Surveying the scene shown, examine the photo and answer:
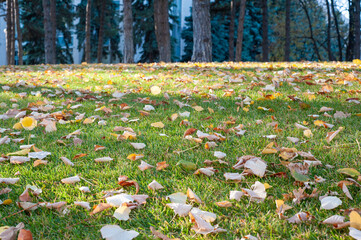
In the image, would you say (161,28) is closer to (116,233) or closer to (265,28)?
(265,28)

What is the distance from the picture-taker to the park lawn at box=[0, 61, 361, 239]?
5.13 ft

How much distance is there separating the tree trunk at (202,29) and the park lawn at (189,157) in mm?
6355

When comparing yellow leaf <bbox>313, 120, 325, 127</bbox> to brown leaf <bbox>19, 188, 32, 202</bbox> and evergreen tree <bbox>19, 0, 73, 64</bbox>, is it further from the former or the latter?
evergreen tree <bbox>19, 0, 73, 64</bbox>

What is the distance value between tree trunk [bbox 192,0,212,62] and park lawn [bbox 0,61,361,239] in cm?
636

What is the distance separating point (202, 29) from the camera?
1070 cm

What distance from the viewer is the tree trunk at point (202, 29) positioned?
1049cm

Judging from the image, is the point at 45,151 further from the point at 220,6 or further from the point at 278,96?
the point at 220,6

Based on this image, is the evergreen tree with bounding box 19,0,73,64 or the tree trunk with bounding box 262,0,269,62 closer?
the tree trunk with bounding box 262,0,269,62

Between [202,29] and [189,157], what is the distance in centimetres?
901

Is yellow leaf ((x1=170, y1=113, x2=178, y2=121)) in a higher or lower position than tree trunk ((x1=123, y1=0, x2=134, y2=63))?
lower

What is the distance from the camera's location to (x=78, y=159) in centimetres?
238

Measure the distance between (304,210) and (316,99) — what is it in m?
2.73

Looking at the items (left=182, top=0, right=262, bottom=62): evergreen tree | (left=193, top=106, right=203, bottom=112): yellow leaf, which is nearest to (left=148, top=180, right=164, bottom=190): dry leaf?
(left=193, top=106, right=203, bottom=112): yellow leaf

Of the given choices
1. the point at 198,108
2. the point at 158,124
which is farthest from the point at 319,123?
the point at 158,124
